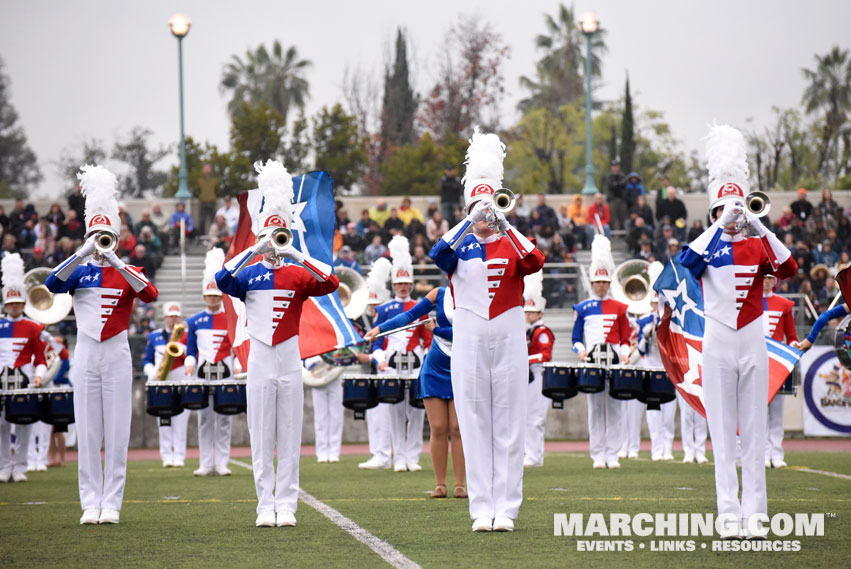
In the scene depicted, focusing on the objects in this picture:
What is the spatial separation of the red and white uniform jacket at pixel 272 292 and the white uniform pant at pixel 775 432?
7.78 meters

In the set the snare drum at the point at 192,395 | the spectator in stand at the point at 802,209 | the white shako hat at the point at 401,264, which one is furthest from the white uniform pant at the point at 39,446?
the spectator in stand at the point at 802,209

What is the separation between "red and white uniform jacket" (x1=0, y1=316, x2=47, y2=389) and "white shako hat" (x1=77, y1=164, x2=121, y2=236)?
5245 millimetres

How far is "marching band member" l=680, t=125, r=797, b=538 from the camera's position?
27.2 ft

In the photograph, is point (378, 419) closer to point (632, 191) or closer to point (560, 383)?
point (560, 383)

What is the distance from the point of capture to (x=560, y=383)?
14922mm

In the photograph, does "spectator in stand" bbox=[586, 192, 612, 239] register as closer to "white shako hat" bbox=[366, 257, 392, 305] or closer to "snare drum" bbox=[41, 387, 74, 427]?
"white shako hat" bbox=[366, 257, 392, 305]

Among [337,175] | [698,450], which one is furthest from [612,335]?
[337,175]

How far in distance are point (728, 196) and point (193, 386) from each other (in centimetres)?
819

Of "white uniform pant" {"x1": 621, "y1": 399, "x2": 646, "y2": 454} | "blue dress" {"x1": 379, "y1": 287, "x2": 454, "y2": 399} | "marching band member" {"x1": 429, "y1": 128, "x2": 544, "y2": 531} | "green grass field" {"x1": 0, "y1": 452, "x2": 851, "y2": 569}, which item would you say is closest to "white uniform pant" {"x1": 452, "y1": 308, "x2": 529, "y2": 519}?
"marching band member" {"x1": 429, "y1": 128, "x2": 544, "y2": 531}

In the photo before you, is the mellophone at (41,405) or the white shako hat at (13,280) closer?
the mellophone at (41,405)

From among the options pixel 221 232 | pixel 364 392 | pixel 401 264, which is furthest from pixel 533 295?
pixel 221 232

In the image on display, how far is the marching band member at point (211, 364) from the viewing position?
15.8m

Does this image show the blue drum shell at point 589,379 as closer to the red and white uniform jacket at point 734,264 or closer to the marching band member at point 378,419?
the marching band member at point 378,419

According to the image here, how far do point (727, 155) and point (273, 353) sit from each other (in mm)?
3475
